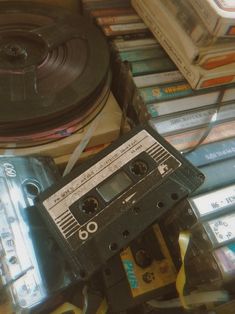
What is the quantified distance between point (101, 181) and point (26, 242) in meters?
0.19

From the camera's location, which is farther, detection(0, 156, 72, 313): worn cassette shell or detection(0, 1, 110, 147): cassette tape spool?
detection(0, 1, 110, 147): cassette tape spool

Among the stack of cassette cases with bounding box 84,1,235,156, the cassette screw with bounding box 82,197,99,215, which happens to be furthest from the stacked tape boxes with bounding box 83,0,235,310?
the cassette screw with bounding box 82,197,99,215

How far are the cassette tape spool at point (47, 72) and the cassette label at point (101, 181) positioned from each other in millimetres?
142

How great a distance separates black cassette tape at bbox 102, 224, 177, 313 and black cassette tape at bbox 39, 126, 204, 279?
81mm

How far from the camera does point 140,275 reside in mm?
857

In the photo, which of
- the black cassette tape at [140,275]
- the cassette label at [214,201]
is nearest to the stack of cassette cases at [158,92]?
the cassette label at [214,201]

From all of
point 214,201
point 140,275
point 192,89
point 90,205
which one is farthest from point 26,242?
point 192,89

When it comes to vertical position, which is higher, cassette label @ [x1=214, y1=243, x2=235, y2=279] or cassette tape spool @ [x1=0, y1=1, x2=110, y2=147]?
cassette tape spool @ [x1=0, y1=1, x2=110, y2=147]

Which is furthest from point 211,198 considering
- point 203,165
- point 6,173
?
point 6,173

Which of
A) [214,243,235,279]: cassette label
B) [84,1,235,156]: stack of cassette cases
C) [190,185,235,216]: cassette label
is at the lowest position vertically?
[214,243,235,279]: cassette label

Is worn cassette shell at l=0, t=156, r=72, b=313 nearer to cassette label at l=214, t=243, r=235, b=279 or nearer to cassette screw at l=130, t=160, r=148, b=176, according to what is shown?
cassette screw at l=130, t=160, r=148, b=176

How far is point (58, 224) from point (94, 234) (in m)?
0.07

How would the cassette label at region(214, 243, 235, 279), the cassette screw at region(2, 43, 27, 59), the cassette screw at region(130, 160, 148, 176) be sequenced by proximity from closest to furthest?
the cassette label at region(214, 243, 235, 279)
the cassette screw at region(130, 160, 148, 176)
the cassette screw at region(2, 43, 27, 59)

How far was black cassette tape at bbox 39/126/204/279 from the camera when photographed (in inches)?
29.5
